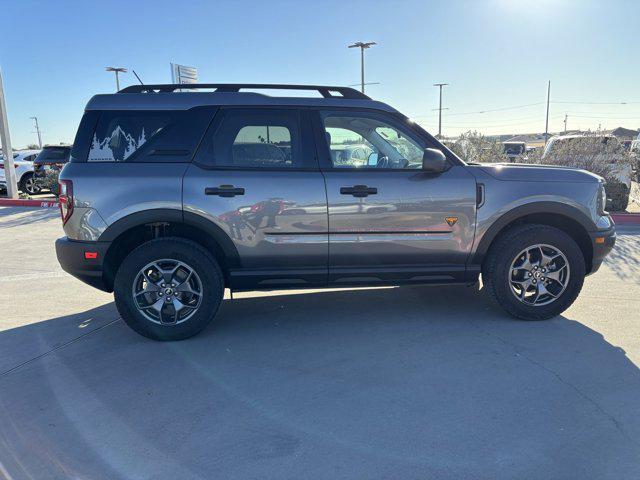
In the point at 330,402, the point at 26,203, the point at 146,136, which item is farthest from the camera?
the point at 26,203

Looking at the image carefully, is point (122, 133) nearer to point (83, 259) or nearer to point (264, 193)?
point (83, 259)

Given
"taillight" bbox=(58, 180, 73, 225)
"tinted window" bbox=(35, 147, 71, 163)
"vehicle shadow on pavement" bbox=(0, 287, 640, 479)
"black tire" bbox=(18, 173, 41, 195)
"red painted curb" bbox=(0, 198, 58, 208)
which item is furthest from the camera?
"black tire" bbox=(18, 173, 41, 195)

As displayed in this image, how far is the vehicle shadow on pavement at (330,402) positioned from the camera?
245 centimetres

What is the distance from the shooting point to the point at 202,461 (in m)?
2.47

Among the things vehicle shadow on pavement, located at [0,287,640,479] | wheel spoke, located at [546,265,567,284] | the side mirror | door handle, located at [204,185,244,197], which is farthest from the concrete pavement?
the side mirror

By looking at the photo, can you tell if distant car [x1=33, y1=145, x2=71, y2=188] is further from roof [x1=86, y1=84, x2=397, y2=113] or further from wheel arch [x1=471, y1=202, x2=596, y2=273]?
wheel arch [x1=471, y1=202, x2=596, y2=273]

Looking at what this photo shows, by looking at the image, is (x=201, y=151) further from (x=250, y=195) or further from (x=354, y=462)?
(x=354, y=462)

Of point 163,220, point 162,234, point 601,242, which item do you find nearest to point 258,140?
point 163,220

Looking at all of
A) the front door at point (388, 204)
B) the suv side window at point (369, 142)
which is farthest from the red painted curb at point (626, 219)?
the suv side window at point (369, 142)

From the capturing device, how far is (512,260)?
415 centimetres

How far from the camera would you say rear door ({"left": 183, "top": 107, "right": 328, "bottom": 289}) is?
383 cm

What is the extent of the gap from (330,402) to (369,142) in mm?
2187

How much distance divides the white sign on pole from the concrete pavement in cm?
1258

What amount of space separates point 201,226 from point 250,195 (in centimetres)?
47
